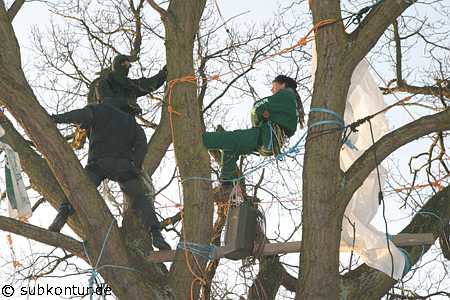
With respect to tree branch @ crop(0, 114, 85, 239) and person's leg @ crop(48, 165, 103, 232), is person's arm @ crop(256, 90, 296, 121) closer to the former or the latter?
person's leg @ crop(48, 165, 103, 232)

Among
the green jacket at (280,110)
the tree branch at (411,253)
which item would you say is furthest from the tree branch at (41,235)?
the tree branch at (411,253)

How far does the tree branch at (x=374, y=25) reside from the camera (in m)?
4.78

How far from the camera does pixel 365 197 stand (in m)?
5.25

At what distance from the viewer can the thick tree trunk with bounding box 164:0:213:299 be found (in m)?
5.19

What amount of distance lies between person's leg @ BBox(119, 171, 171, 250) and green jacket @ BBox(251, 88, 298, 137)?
993 millimetres

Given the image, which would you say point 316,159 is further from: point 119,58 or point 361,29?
point 119,58

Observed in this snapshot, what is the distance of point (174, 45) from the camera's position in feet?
17.8

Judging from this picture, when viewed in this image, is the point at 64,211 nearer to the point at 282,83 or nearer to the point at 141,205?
the point at 141,205

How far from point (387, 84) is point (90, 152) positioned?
3.56m

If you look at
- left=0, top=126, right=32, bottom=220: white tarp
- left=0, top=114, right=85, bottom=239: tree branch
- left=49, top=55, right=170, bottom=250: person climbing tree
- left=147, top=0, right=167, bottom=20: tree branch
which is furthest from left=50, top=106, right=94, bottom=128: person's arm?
left=147, top=0, right=167, bottom=20: tree branch

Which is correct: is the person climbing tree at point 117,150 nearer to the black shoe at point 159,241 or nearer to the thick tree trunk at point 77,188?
the black shoe at point 159,241

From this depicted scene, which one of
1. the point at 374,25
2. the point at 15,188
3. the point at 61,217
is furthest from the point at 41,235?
the point at 374,25

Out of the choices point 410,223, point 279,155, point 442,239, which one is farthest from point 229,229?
point 442,239

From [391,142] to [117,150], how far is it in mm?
2111
